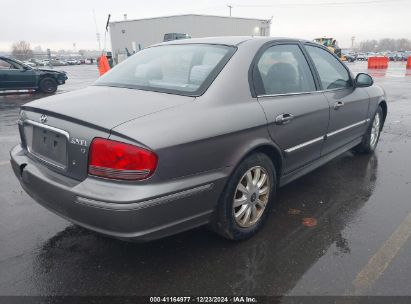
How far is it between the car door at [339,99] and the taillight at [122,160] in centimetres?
234

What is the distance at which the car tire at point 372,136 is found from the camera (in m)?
5.07

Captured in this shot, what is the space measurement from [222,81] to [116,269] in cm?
158

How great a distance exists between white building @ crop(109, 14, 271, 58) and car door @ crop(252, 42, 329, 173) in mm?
36923

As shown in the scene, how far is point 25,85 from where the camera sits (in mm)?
12664

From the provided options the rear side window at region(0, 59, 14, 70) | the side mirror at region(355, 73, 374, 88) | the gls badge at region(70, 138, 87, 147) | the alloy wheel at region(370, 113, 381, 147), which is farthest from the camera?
the rear side window at region(0, 59, 14, 70)

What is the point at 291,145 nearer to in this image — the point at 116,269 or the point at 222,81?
the point at 222,81

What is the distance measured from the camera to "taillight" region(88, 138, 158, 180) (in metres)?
2.17

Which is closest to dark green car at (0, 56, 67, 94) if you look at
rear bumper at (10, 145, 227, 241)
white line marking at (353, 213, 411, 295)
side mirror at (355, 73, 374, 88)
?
rear bumper at (10, 145, 227, 241)

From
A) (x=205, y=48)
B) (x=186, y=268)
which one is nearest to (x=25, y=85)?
(x=205, y=48)

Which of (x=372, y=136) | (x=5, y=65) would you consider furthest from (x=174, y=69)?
(x=5, y=65)

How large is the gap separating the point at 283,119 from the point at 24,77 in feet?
39.2

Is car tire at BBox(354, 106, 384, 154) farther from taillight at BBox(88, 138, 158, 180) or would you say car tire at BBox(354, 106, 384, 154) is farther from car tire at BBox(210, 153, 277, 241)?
taillight at BBox(88, 138, 158, 180)

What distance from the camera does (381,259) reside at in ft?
8.85

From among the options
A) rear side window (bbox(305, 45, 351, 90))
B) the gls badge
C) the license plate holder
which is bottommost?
the license plate holder
